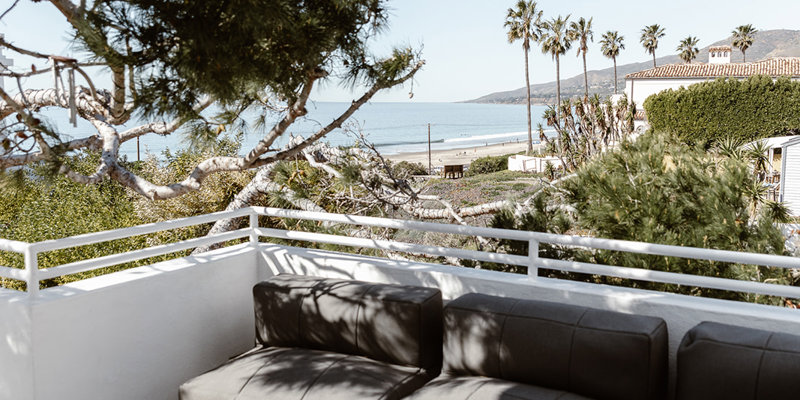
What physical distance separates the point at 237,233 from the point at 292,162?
1.13 metres

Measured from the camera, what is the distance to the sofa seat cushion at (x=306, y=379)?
258cm

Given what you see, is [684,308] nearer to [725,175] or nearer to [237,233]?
[725,175]

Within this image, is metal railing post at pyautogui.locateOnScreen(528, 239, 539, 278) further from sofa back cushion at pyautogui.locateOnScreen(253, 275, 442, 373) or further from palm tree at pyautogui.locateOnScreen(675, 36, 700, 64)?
palm tree at pyautogui.locateOnScreen(675, 36, 700, 64)

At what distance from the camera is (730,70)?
32656 millimetres

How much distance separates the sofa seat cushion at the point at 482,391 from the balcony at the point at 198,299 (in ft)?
1.68

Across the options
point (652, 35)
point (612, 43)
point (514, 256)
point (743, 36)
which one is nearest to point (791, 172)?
point (514, 256)

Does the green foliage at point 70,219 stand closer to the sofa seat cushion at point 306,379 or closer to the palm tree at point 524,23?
the sofa seat cushion at point 306,379

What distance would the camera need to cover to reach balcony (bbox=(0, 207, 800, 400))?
2564 millimetres

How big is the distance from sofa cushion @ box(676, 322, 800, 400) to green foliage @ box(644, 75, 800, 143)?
22.0 metres

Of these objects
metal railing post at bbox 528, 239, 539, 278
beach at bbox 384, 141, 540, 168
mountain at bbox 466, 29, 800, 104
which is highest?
mountain at bbox 466, 29, 800, 104

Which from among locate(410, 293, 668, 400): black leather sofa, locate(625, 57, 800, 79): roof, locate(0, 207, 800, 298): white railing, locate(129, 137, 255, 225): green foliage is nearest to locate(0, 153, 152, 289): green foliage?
locate(129, 137, 255, 225): green foliage

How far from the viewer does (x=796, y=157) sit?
55.1 feet

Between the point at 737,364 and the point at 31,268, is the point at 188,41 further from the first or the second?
the point at 737,364

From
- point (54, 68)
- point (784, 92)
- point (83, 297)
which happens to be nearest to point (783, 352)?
point (54, 68)
